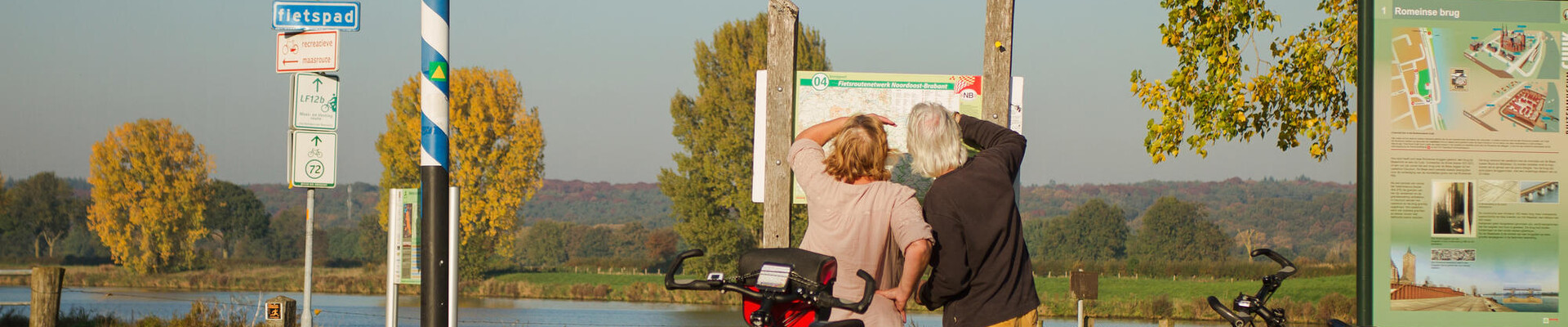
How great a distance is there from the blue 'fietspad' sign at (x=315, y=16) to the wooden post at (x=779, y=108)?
2.97m

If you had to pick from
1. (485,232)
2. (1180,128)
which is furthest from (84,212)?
(1180,128)

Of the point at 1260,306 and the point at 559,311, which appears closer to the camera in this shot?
the point at 1260,306

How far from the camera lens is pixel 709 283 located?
131 inches

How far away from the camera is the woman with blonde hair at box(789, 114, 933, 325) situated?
3.81 m

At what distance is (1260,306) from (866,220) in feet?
5.98

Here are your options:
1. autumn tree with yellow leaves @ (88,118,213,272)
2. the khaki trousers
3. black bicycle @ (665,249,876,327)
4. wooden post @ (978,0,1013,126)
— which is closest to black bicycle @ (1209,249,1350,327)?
the khaki trousers

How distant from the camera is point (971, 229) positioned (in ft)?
12.8

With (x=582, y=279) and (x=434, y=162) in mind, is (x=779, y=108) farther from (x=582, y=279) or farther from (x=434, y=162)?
(x=582, y=279)

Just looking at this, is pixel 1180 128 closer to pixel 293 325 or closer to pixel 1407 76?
pixel 1407 76

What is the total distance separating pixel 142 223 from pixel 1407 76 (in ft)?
164

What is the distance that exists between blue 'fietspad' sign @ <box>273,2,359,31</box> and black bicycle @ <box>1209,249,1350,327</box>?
526 cm

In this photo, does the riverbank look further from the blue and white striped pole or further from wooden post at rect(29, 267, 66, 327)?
the blue and white striped pole

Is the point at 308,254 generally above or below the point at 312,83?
below

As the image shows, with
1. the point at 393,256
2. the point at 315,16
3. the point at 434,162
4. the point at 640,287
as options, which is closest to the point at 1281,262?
the point at 434,162
